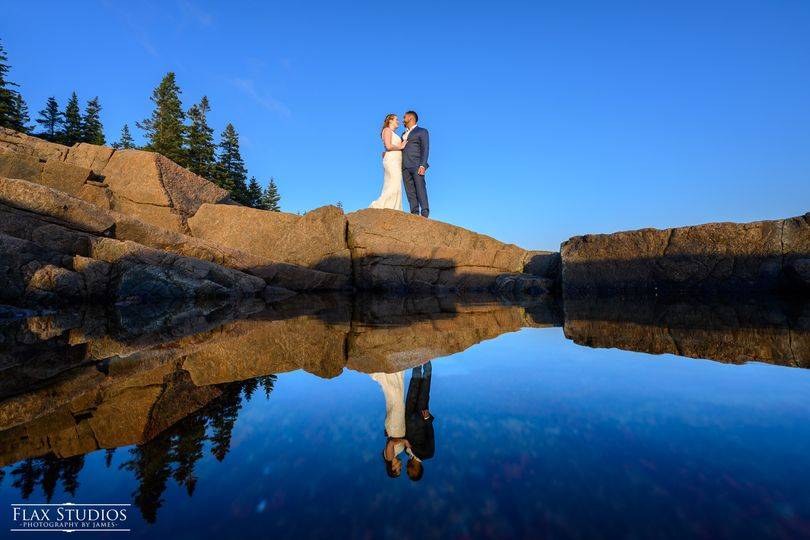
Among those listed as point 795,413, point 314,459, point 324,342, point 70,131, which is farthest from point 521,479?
point 70,131

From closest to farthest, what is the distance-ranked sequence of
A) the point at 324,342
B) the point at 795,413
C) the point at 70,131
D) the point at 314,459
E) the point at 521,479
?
the point at 521,479, the point at 314,459, the point at 795,413, the point at 324,342, the point at 70,131

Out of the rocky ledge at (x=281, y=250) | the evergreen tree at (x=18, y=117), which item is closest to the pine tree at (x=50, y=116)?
the evergreen tree at (x=18, y=117)

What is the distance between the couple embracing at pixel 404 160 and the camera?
11.7 meters

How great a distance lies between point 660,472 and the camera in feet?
3.71

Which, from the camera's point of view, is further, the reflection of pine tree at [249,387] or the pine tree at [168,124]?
the pine tree at [168,124]

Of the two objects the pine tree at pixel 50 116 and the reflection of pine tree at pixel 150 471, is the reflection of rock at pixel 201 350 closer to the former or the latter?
the reflection of pine tree at pixel 150 471

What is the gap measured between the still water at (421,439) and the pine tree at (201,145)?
34152mm

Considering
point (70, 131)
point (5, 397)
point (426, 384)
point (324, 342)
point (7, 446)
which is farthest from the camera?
point (70, 131)

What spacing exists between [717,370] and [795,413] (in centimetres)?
86

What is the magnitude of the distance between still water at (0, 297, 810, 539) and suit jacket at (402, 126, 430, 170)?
9.53 metres

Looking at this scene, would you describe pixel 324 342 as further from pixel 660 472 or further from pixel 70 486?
pixel 660 472

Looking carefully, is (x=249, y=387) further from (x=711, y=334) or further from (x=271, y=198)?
(x=271, y=198)

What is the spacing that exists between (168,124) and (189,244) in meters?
29.1

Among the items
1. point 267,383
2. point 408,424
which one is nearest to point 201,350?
point 267,383
